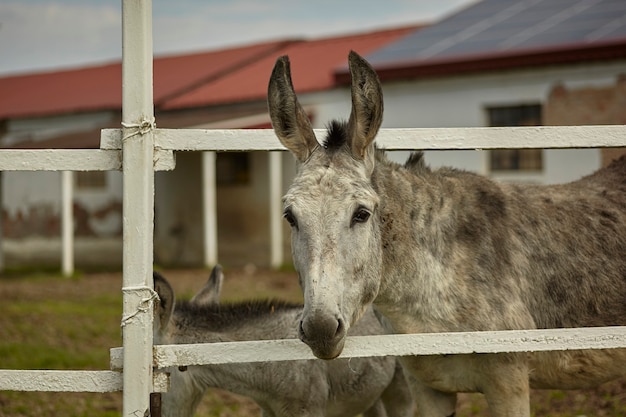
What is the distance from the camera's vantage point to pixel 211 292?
5.73m

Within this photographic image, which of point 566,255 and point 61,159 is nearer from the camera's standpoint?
point 61,159

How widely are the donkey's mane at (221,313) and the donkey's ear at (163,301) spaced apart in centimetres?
30

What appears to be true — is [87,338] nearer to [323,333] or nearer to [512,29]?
[323,333]

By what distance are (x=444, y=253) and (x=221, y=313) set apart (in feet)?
5.32

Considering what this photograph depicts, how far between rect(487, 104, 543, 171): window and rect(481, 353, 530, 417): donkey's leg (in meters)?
13.4

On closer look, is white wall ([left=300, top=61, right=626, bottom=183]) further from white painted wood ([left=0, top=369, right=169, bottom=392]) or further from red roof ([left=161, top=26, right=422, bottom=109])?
white painted wood ([left=0, top=369, right=169, bottom=392])

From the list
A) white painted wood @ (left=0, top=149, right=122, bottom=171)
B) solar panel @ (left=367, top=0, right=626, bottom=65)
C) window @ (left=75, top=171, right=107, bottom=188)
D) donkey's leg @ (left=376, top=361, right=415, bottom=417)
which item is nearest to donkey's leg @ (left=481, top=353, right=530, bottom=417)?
donkey's leg @ (left=376, top=361, right=415, bottom=417)

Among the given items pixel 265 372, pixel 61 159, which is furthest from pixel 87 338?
pixel 61 159

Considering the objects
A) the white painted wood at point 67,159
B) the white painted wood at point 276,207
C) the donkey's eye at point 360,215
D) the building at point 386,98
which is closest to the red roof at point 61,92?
the building at point 386,98

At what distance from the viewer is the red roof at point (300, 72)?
70.3ft

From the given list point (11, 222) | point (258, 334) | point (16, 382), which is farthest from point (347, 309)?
point (11, 222)

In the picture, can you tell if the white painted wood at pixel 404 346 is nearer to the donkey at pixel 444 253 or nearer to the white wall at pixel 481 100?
the donkey at pixel 444 253

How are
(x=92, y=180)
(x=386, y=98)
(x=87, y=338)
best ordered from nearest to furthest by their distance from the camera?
1. (x=87, y=338)
2. (x=386, y=98)
3. (x=92, y=180)

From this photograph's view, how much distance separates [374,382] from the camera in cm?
536
